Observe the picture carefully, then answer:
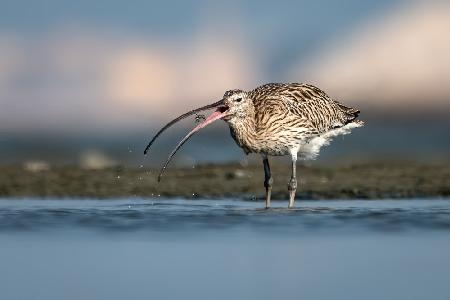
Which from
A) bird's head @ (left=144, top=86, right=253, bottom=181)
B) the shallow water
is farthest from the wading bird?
the shallow water

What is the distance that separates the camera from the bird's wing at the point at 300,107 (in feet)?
51.8

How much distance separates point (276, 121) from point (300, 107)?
20.0 inches

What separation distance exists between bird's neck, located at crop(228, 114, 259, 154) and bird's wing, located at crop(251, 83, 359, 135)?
15 cm

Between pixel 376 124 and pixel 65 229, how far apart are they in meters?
24.6

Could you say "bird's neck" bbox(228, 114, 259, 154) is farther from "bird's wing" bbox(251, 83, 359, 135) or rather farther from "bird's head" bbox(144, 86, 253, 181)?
"bird's wing" bbox(251, 83, 359, 135)

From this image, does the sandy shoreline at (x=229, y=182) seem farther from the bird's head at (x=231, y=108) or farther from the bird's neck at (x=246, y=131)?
the bird's head at (x=231, y=108)

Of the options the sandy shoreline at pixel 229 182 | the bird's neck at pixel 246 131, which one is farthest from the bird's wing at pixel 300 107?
the sandy shoreline at pixel 229 182

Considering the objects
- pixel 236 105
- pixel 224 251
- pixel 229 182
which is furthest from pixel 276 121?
pixel 224 251

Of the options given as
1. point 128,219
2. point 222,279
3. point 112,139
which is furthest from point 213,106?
point 112,139

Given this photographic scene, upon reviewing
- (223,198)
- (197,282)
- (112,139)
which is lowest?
(197,282)

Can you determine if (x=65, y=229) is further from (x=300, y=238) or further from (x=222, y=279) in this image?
(x=222, y=279)

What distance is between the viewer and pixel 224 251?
434 inches

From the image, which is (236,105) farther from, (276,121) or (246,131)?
(276,121)

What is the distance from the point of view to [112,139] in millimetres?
34656
